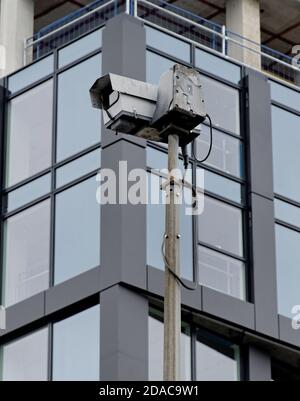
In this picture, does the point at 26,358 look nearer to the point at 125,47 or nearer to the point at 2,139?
the point at 2,139

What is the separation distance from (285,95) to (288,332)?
17.2 ft

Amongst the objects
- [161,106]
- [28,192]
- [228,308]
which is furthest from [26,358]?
[161,106]

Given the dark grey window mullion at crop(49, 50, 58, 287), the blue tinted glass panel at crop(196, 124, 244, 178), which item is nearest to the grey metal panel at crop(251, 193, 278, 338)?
the blue tinted glass panel at crop(196, 124, 244, 178)

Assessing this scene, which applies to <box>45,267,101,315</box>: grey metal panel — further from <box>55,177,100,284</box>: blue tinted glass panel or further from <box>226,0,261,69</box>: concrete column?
<box>226,0,261,69</box>: concrete column

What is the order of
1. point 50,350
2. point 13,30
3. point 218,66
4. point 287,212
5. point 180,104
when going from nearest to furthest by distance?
point 180,104 < point 50,350 < point 287,212 < point 218,66 < point 13,30

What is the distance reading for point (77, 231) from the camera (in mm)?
26469

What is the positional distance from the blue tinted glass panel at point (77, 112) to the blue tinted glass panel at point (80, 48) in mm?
221

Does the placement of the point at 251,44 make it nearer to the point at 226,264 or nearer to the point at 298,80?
the point at 298,80

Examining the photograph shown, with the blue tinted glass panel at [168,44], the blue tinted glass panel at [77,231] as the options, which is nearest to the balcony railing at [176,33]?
the blue tinted glass panel at [168,44]

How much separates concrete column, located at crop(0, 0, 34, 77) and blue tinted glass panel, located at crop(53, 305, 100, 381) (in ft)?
22.9

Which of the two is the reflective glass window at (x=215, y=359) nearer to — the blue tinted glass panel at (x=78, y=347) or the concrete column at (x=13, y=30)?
the blue tinted glass panel at (x=78, y=347)

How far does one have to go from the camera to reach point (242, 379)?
26.8 m
